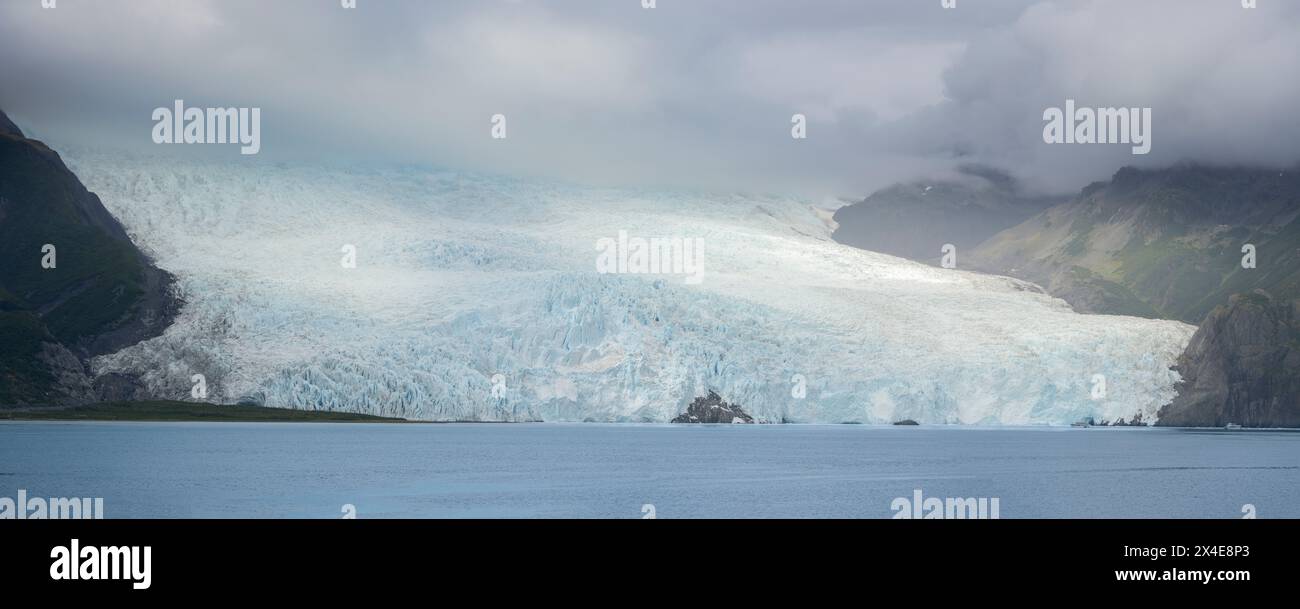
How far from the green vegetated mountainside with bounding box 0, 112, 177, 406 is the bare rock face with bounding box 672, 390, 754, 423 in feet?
103

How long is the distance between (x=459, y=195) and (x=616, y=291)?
3380cm

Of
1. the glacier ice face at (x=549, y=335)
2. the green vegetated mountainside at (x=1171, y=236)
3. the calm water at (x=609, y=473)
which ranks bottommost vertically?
the calm water at (x=609, y=473)

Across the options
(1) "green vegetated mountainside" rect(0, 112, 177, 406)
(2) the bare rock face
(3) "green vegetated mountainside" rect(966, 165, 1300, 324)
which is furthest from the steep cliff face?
(1) "green vegetated mountainside" rect(0, 112, 177, 406)

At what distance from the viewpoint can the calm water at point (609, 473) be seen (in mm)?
34812

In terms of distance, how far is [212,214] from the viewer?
89.8 meters

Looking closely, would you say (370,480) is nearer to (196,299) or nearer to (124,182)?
(196,299)

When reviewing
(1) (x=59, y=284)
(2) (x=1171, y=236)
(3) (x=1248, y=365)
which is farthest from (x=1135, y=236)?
(1) (x=59, y=284)

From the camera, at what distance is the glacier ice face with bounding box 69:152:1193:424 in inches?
2827

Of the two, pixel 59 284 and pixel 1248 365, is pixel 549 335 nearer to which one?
pixel 59 284

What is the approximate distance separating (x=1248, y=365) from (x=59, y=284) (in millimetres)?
80816

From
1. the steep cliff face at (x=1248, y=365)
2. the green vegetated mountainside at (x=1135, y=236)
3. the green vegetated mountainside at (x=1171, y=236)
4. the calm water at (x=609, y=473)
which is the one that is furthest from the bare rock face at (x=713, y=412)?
the green vegetated mountainside at (x=1171, y=236)

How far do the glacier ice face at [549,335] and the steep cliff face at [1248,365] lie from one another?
2.29 m

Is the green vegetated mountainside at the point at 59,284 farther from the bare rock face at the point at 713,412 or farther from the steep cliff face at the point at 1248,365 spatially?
the steep cliff face at the point at 1248,365
